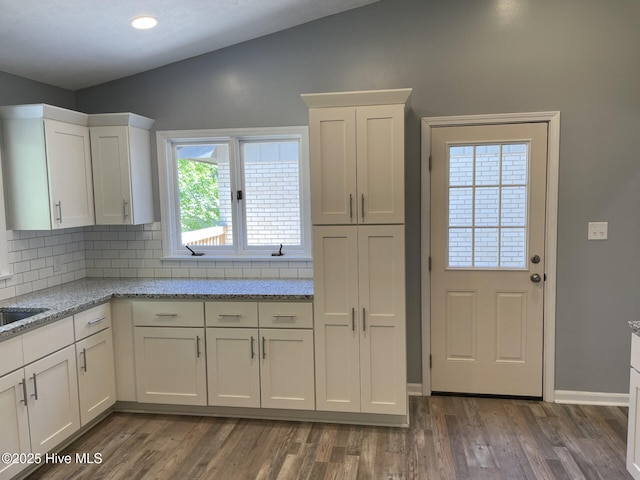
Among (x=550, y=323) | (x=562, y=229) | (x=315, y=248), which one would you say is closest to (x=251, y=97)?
(x=315, y=248)

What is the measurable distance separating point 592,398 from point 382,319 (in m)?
1.65

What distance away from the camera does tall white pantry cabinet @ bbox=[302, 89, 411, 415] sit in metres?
2.68

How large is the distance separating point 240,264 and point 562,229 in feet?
7.54

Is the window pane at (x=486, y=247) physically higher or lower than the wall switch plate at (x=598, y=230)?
lower

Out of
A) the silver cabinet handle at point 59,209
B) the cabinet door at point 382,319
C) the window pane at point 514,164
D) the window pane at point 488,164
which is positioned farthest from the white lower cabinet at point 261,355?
the window pane at point 514,164

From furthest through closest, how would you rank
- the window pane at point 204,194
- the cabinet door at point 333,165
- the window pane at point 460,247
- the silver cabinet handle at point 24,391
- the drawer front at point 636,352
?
the window pane at point 204,194, the window pane at point 460,247, the cabinet door at point 333,165, the silver cabinet handle at point 24,391, the drawer front at point 636,352

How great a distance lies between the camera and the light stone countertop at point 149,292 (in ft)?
8.97

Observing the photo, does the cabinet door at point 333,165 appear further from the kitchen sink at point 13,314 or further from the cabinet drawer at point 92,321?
the kitchen sink at point 13,314

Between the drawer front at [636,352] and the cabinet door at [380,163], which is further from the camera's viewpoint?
the cabinet door at [380,163]

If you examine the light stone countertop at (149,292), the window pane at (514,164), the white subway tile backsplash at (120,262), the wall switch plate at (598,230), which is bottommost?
the light stone countertop at (149,292)

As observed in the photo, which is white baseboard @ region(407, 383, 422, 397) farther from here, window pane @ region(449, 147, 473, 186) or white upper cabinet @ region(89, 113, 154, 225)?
white upper cabinet @ region(89, 113, 154, 225)

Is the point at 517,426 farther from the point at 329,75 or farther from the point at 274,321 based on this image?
the point at 329,75

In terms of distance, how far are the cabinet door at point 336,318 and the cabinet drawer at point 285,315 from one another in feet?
0.20

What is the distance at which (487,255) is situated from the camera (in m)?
3.16
